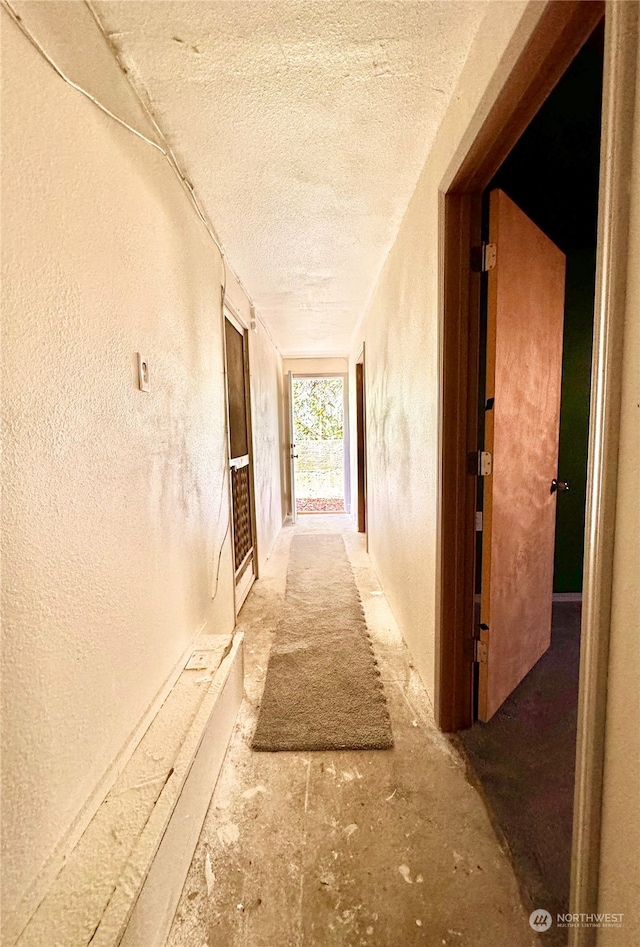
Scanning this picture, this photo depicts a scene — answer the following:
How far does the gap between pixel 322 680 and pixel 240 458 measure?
1.60m

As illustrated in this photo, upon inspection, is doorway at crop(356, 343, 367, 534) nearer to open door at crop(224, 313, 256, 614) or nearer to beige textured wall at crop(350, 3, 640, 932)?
beige textured wall at crop(350, 3, 640, 932)

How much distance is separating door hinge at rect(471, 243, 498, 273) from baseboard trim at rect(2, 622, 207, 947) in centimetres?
190

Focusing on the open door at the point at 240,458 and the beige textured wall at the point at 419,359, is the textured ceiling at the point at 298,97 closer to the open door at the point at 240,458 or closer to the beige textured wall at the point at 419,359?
the beige textured wall at the point at 419,359

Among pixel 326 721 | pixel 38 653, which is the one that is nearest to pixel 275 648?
pixel 326 721

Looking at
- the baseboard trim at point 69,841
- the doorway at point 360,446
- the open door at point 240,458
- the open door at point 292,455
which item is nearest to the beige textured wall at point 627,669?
the baseboard trim at point 69,841

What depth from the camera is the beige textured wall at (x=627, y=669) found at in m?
0.64

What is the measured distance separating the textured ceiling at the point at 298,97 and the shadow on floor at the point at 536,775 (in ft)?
7.62

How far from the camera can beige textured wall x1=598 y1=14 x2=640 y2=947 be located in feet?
2.09

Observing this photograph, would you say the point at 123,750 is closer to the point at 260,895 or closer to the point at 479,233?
the point at 260,895

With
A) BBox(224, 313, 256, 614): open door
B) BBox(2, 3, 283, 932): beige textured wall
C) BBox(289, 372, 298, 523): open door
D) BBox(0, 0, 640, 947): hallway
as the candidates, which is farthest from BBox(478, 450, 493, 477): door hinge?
BBox(289, 372, 298, 523): open door

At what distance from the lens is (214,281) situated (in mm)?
2219

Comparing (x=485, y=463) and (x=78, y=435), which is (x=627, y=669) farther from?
(x=78, y=435)

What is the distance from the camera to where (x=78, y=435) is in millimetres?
953

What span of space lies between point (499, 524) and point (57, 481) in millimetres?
1499
